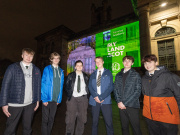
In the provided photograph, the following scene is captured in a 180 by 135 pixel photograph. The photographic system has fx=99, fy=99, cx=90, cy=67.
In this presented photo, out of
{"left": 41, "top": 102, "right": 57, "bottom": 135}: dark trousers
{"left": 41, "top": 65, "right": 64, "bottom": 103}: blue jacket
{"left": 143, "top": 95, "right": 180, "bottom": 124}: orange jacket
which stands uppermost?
{"left": 41, "top": 65, "right": 64, "bottom": 103}: blue jacket

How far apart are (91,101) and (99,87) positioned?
0.46 meters

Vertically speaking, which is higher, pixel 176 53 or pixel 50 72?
pixel 176 53

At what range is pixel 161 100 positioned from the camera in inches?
79.4

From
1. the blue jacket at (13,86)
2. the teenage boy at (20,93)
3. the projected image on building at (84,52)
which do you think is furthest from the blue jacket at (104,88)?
the projected image on building at (84,52)

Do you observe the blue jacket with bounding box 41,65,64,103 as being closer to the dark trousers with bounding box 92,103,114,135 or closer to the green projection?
the dark trousers with bounding box 92,103,114,135

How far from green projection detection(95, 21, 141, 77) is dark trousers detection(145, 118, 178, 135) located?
10155 mm

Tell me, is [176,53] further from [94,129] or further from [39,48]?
[39,48]

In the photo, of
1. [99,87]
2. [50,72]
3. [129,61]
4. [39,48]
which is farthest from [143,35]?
[39,48]

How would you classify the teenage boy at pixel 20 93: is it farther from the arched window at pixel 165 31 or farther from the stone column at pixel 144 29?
the arched window at pixel 165 31

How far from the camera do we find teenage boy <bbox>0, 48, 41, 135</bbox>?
224 centimetres

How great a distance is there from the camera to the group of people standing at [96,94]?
79.7 inches

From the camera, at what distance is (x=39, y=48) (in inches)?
1025

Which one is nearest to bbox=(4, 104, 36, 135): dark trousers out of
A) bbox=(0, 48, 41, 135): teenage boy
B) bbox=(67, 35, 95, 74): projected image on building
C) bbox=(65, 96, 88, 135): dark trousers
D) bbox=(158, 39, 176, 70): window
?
bbox=(0, 48, 41, 135): teenage boy

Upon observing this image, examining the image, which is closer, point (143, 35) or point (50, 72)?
point (50, 72)
